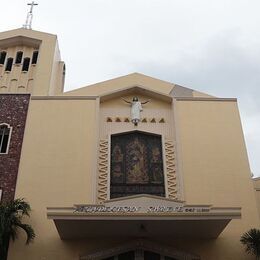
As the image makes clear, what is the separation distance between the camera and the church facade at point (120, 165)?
1164 centimetres

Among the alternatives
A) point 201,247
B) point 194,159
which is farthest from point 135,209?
point 194,159

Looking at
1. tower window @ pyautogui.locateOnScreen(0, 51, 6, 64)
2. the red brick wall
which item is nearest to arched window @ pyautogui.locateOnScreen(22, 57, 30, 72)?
tower window @ pyautogui.locateOnScreen(0, 51, 6, 64)

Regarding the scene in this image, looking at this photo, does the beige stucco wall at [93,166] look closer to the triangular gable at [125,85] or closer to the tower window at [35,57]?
the triangular gable at [125,85]

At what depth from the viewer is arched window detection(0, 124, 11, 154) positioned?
46.9 ft

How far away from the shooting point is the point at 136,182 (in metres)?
13.9

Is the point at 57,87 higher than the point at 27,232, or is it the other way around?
the point at 57,87

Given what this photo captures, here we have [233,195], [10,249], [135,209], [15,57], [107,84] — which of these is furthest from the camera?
[15,57]

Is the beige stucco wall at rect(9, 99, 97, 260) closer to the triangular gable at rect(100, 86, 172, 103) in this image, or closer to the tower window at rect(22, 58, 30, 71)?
the triangular gable at rect(100, 86, 172, 103)

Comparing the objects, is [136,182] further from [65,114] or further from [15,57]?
[15,57]

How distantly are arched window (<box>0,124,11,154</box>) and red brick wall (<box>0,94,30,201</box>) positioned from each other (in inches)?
5.9

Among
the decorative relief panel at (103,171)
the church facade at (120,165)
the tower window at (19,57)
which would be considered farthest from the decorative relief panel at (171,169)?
the tower window at (19,57)

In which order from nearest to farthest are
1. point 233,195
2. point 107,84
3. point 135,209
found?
point 135,209
point 233,195
point 107,84

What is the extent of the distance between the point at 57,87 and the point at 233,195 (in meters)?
8.69

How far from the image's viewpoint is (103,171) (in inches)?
547
